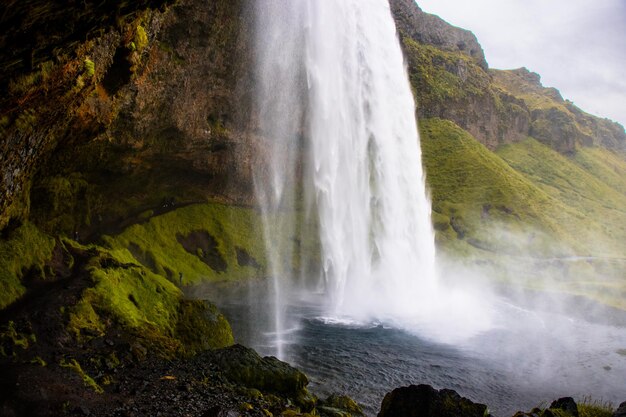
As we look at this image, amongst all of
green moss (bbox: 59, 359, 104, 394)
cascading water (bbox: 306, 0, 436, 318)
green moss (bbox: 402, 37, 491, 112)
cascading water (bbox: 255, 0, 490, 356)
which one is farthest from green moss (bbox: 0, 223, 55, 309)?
green moss (bbox: 402, 37, 491, 112)

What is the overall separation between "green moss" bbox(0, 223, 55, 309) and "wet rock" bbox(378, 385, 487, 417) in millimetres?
11595

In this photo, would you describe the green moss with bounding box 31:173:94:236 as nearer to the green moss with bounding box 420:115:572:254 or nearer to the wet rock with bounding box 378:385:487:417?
the wet rock with bounding box 378:385:487:417

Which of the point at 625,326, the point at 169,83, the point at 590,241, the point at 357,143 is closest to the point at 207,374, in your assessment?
the point at 169,83

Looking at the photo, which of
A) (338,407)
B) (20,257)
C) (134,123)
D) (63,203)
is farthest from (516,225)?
(20,257)

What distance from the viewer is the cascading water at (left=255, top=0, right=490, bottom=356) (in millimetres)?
39938

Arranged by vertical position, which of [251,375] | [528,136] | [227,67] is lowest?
[251,375]

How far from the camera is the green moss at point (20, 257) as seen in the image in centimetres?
1431

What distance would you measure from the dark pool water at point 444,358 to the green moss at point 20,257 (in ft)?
32.2

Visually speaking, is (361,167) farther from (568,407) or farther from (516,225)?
(516,225)

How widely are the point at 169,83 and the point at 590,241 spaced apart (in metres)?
72.2

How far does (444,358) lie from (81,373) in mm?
17354

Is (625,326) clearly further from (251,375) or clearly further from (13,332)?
(13,332)

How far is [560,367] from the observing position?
919 inches

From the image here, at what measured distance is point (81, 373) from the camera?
11000 millimetres
